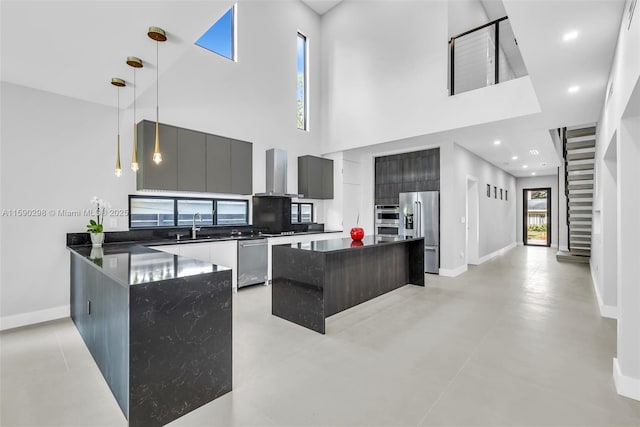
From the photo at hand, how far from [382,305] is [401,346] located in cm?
127

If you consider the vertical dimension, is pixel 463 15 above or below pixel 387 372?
above

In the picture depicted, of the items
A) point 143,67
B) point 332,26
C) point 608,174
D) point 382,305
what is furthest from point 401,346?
point 332,26

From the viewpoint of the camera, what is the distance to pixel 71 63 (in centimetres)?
286

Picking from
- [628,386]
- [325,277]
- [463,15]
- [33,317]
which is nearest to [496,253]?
[463,15]

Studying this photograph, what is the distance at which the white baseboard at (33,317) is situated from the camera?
11.0 ft

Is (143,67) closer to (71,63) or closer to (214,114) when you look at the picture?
(71,63)

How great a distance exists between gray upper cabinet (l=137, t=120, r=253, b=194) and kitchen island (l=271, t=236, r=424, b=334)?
1.85 m

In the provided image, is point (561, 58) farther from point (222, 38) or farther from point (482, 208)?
point (482, 208)

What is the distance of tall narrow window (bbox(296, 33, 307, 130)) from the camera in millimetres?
6984

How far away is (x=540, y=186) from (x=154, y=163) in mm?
13096

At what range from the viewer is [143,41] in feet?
8.21

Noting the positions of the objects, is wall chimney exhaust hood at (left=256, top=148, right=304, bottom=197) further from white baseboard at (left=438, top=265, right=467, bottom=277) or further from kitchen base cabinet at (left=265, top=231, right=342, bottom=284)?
white baseboard at (left=438, top=265, right=467, bottom=277)

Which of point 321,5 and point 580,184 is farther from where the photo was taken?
point 321,5

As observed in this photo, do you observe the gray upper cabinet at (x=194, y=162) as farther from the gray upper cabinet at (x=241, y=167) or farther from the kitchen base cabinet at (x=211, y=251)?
the kitchen base cabinet at (x=211, y=251)
